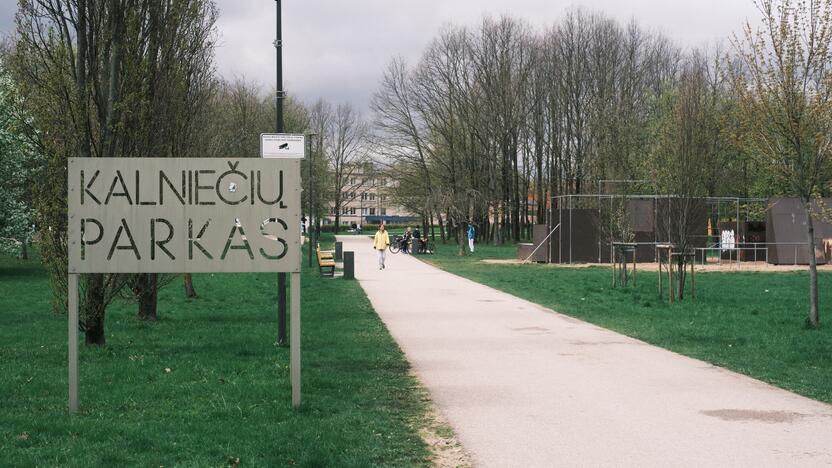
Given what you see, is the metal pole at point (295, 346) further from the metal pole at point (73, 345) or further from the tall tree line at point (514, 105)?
the tall tree line at point (514, 105)

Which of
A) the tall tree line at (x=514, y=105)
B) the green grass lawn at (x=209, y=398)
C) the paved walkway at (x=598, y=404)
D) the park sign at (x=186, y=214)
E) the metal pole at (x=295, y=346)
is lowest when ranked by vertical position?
the paved walkway at (x=598, y=404)

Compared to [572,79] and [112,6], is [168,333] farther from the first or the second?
[572,79]

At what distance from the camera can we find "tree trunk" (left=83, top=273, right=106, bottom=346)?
10422 mm

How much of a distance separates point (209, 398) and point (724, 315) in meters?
10.4

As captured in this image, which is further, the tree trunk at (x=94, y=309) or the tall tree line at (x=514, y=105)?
the tall tree line at (x=514, y=105)

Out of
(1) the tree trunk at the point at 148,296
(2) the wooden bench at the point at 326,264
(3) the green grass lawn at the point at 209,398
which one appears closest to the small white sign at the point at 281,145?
(3) the green grass lawn at the point at 209,398

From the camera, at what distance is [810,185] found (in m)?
13.3

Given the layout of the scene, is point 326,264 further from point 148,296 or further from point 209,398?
point 209,398

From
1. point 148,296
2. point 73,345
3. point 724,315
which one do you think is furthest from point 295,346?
point 724,315

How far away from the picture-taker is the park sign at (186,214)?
7328 mm

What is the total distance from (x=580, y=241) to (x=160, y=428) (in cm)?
3076

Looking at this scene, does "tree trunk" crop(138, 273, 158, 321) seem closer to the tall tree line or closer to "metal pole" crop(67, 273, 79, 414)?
"metal pole" crop(67, 273, 79, 414)

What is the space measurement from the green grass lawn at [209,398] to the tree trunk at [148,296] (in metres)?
0.24

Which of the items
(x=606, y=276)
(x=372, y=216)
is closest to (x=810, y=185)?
(x=606, y=276)
